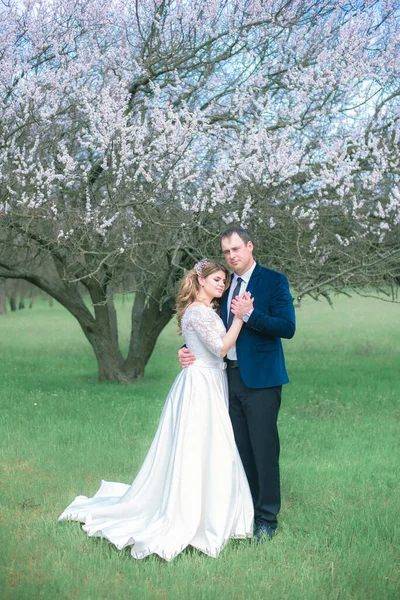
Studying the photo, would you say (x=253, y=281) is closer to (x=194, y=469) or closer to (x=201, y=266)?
(x=201, y=266)

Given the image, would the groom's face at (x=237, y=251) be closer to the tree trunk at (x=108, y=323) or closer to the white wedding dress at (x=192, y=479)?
the white wedding dress at (x=192, y=479)

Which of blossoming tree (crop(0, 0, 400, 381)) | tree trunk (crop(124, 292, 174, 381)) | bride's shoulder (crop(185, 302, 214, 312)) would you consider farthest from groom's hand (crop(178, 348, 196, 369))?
tree trunk (crop(124, 292, 174, 381))

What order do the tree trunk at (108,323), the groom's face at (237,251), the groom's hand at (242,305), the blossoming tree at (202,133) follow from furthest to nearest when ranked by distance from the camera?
the tree trunk at (108,323), the blossoming tree at (202,133), the groom's face at (237,251), the groom's hand at (242,305)

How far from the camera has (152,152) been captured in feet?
27.8

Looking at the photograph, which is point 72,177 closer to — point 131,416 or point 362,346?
point 131,416

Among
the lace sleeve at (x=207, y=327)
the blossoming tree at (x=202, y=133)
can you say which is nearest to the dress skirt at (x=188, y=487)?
the lace sleeve at (x=207, y=327)

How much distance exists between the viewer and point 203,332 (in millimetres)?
4621

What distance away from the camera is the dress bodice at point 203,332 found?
181 inches

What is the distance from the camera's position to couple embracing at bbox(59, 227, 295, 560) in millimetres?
4504

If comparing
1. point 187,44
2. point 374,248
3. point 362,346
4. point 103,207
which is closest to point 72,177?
point 103,207

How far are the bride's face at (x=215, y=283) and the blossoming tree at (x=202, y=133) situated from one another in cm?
348

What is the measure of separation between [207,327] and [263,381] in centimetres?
48

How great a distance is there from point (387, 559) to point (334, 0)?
25.1ft

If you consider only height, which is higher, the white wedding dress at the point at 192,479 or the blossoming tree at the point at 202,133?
the blossoming tree at the point at 202,133
